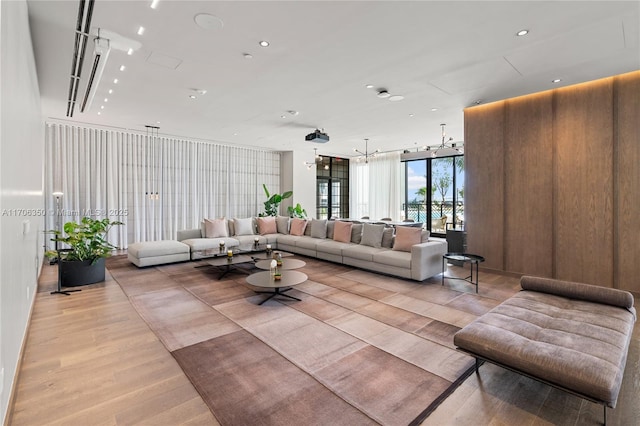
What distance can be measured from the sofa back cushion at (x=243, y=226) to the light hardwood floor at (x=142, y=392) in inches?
188

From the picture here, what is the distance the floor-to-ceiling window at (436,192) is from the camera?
10.2 meters

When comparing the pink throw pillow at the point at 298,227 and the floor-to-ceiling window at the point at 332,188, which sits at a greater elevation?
the floor-to-ceiling window at the point at 332,188

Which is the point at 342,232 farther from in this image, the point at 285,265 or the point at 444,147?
the point at 444,147

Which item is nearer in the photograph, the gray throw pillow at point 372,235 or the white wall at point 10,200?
the white wall at point 10,200

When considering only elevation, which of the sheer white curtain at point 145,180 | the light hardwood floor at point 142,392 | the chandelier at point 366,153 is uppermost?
the chandelier at point 366,153

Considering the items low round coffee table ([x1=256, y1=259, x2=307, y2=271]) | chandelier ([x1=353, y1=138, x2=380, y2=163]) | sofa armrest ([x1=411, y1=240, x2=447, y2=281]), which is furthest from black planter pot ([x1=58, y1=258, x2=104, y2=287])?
chandelier ([x1=353, y1=138, x2=380, y2=163])

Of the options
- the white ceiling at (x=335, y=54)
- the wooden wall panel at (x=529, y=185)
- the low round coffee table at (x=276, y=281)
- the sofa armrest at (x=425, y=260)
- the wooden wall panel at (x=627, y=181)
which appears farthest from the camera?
the wooden wall panel at (x=529, y=185)

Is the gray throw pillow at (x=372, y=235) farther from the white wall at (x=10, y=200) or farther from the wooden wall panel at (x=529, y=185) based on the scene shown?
the white wall at (x=10, y=200)

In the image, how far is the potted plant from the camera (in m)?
4.68

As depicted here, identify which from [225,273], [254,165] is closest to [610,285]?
[225,273]

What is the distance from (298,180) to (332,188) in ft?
6.81

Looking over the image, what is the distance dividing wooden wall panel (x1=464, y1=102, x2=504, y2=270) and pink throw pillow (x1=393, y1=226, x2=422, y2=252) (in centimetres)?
142

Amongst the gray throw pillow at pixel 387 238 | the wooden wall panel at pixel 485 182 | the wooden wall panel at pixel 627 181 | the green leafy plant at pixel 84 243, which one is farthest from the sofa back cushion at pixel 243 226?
the wooden wall panel at pixel 627 181

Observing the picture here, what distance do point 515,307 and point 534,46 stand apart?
3039mm
